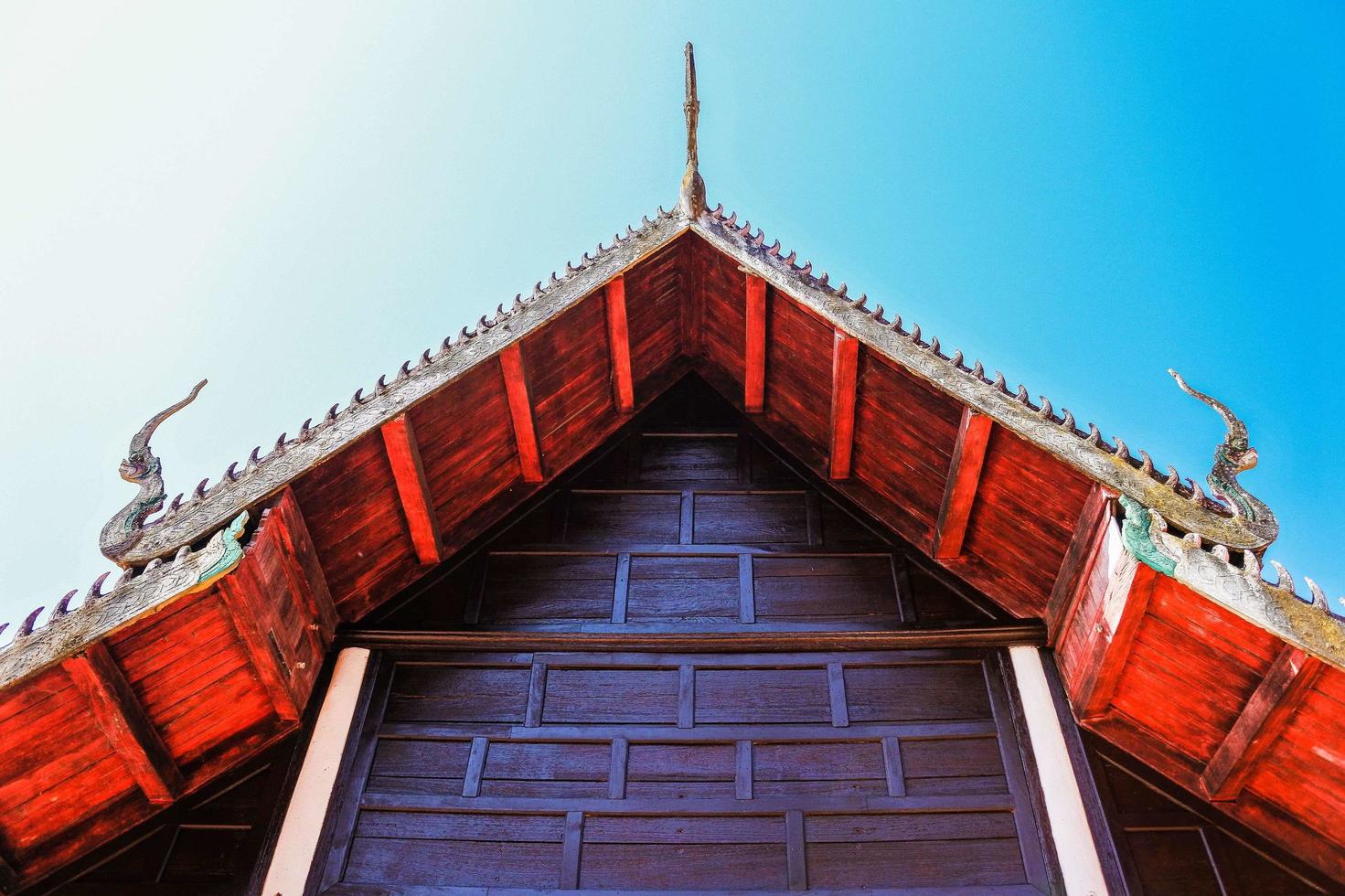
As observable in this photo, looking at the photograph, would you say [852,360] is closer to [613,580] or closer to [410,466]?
[613,580]

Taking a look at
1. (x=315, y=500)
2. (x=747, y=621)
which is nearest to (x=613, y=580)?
(x=747, y=621)

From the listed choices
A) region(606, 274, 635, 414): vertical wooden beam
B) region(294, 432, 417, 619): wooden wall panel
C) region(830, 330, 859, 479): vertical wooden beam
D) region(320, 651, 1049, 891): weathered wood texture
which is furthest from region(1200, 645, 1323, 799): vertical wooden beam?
region(294, 432, 417, 619): wooden wall panel

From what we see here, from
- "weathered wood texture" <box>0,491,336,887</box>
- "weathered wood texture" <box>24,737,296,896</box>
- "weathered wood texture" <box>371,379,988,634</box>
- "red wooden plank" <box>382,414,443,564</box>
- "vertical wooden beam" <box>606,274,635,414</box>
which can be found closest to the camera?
"weathered wood texture" <box>0,491,336,887</box>

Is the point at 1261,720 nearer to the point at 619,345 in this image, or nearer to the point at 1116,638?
the point at 1116,638

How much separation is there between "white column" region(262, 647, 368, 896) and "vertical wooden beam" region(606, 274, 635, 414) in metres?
2.67

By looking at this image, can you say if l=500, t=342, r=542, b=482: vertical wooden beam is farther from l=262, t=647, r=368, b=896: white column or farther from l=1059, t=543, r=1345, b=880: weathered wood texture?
l=1059, t=543, r=1345, b=880: weathered wood texture

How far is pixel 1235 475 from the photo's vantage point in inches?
196

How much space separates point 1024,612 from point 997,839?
60.3 inches

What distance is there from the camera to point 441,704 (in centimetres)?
592

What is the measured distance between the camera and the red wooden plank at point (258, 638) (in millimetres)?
4992

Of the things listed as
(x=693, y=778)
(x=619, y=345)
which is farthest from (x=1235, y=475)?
(x=619, y=345)

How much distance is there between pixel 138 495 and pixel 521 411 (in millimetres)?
2394

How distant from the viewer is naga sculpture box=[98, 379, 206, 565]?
4.87 meters

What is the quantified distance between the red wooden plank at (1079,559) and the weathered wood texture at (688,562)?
0.52m
